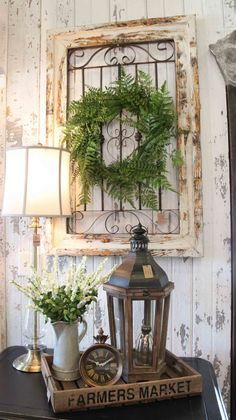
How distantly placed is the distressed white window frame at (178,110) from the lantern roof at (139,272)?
0.36m

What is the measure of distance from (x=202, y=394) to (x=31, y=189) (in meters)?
0.88

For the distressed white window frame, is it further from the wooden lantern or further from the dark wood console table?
the dark wood console table

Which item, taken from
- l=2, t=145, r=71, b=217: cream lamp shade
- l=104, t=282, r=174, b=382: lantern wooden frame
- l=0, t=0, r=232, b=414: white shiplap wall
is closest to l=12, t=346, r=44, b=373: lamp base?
l=0, t=0, r=232, b=414: white shiplap wall

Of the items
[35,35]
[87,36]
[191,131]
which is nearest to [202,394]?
[191,131]

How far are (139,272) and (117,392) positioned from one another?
343 mm

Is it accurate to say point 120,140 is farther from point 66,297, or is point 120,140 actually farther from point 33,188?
point 66,297

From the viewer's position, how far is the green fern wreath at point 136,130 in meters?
1.49

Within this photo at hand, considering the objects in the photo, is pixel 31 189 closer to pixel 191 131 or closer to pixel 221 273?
pixel 191 131

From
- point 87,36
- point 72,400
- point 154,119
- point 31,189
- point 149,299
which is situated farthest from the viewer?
point 87,36

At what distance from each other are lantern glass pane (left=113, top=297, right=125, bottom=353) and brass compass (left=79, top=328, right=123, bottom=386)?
0.05m

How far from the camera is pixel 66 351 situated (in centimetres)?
113

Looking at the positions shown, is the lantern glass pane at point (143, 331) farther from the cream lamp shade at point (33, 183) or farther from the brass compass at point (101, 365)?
the cream lamp shade at point (33, 183)

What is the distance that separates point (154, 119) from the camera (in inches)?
58.4

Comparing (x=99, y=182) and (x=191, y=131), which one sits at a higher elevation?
(x=191, y=131)
